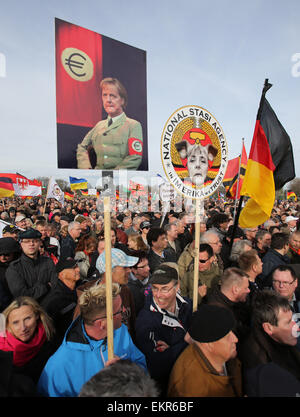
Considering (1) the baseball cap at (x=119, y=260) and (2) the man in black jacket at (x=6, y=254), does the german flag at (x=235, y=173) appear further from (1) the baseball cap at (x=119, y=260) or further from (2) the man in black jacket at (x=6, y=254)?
(2) the man in black jacket at (x=6, y=254)

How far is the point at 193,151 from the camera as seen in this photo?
3.06m

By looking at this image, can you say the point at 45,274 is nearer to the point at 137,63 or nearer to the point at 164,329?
the point at 164,329

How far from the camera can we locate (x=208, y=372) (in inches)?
63.9

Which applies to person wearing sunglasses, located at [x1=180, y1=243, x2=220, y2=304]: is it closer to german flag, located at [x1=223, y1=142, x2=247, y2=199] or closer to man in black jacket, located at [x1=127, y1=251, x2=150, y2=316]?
man in black jacket, located at [x1=127, y1=251, x2=150, y2=316]

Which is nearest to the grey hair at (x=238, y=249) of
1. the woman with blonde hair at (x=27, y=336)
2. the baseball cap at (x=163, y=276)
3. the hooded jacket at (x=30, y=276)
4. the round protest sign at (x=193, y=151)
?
the round protest sign at (x=193, y=151)

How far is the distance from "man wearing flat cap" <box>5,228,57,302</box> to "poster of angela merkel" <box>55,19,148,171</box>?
1.74m

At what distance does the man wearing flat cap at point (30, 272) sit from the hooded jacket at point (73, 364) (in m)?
1.42

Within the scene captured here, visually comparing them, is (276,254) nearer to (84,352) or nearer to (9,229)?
(84,352)

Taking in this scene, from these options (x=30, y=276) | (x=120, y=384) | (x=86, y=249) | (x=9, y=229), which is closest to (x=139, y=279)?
(x=30, y=276)

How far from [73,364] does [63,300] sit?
1153mm

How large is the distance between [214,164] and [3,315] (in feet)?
8.84

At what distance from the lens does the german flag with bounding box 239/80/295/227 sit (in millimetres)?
3760

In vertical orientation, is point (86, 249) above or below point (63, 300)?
above
